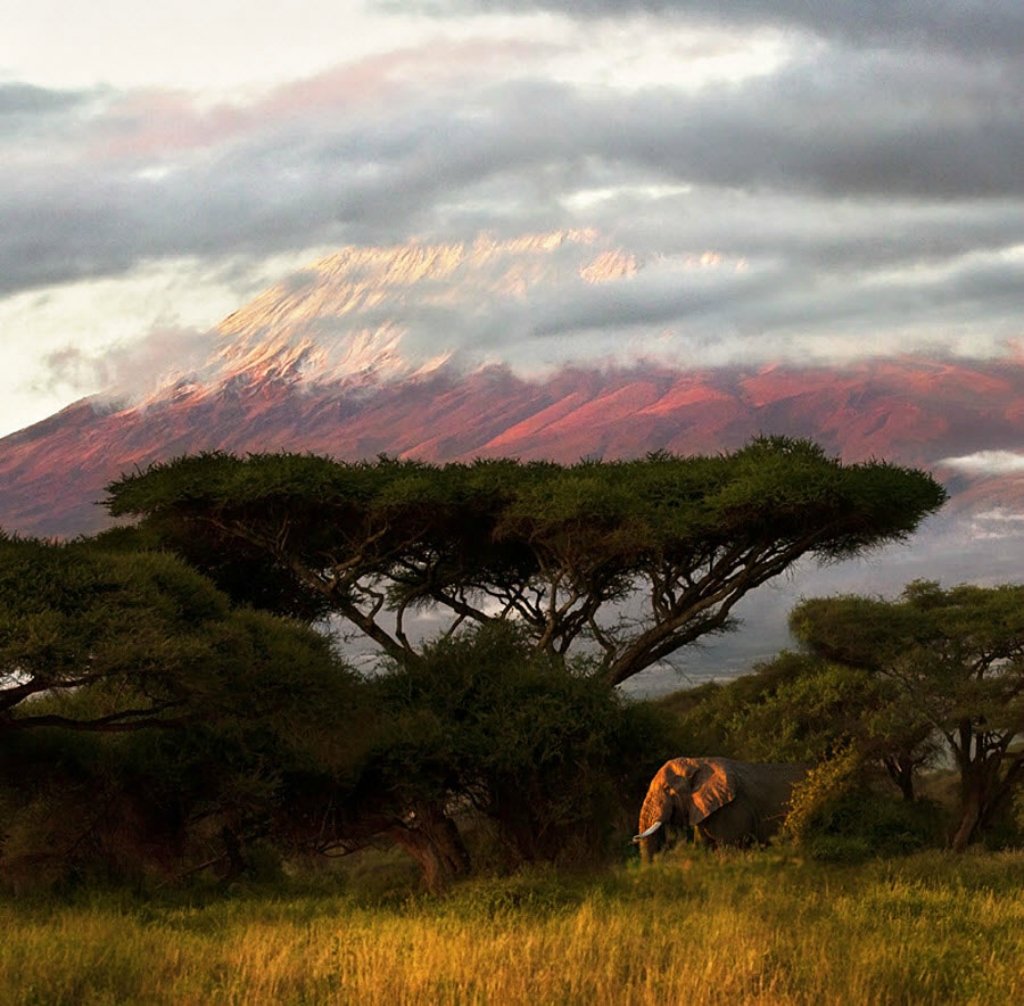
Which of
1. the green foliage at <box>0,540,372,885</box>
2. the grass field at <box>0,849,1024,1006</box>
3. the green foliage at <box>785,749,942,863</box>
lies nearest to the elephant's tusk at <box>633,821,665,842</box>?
the green foliage at <box>785,749,942,863</box>

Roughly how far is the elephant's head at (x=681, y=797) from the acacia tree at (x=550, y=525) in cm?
345

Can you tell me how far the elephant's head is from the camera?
3131cm

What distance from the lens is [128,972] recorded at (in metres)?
14.6

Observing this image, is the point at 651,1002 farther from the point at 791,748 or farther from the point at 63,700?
the point at 791,748

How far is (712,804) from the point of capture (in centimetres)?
3150

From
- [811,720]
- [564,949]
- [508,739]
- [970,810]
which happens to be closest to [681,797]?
[508,739]

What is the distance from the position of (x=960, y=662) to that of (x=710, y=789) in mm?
11198

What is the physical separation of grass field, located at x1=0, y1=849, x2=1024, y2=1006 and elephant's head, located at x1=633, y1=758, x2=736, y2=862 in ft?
29.0

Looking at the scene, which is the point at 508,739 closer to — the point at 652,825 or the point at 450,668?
the point at 450,668

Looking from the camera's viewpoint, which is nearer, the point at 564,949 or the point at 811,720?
the point at 564,949

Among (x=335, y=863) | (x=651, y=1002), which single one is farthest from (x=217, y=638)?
(x=335, y=863)

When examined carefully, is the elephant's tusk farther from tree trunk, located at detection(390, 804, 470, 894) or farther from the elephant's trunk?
tree trunk, located at detection(390, 804, 470, 894)

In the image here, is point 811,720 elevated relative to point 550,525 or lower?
lower

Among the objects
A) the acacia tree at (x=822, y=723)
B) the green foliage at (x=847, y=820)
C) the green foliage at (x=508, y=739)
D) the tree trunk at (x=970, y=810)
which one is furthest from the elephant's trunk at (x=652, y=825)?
the tree trunk at (x=970, y=810)
